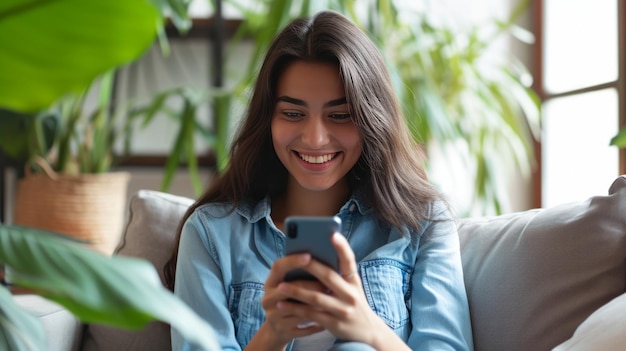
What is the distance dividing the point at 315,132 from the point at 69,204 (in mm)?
1737

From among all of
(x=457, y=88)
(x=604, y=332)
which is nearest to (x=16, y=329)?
(x=604, y=332)

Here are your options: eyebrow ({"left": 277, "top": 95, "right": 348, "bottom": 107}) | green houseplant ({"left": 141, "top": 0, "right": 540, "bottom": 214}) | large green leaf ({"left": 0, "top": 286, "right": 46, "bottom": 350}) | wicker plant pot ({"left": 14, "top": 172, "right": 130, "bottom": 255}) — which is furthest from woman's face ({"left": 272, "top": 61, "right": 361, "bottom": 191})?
wicker plant pot ({"left": 14, "top": 172, "right": 130, "bottom": 255})

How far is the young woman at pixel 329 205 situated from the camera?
1375 millimetres

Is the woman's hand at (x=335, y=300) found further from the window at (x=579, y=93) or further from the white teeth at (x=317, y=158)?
the window at (x=579, y=93)

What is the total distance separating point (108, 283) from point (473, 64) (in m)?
2.73

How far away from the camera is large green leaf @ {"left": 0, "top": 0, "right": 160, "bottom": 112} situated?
590mm

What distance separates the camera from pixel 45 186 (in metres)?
2.87

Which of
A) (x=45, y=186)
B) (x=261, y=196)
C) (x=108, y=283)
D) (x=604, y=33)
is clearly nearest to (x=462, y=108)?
(x=604, y=33)

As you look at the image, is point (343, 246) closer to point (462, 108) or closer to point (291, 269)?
point (291, 269)

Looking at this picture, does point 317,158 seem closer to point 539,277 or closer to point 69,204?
point 539,277

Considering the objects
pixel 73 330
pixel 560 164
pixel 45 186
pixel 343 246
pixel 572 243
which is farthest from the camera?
pixel 560 164

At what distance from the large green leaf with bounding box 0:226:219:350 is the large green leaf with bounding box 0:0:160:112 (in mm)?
135

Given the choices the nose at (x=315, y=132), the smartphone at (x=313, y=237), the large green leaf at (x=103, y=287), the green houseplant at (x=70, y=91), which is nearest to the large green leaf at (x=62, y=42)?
the green houseplant at (x=70, y=91)

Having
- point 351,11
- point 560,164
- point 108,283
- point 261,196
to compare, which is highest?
point 351,11
